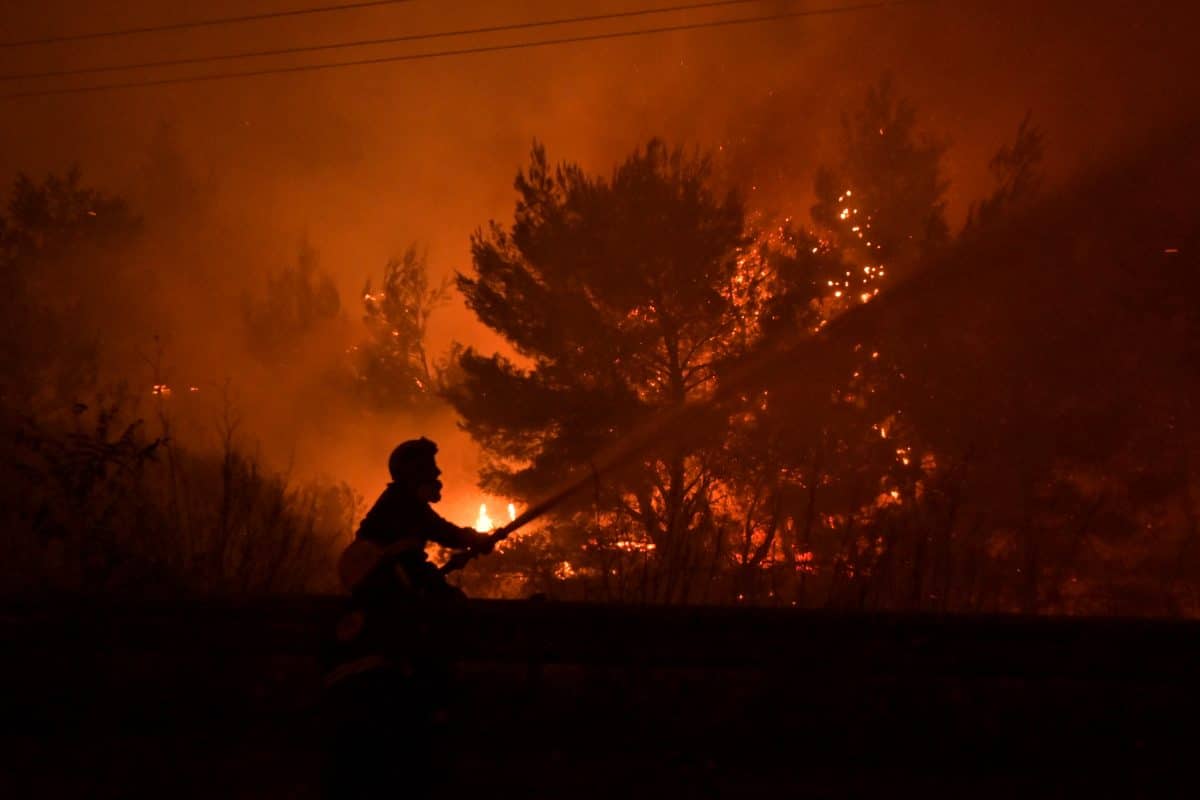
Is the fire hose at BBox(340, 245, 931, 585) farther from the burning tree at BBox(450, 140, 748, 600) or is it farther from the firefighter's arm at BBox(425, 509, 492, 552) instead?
the firefighter's arm at BBox(425, 509, 492, 552)

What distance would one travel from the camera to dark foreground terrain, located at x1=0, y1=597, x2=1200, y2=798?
13.7 ft

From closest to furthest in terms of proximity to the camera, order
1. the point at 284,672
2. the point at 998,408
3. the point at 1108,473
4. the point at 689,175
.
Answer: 1. the point at 284,672
2. the point at 1108,473
3. the point at 998,408
4. the point at 689,175

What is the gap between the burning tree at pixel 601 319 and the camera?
18.7 m

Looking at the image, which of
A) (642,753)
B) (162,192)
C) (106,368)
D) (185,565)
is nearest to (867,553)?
(642,753)

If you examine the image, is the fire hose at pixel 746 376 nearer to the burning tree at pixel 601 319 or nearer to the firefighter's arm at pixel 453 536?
the burning tree at pixel 601 319

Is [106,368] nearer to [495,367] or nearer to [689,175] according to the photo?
[495,367]

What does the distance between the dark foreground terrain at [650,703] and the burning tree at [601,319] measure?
12950 mm

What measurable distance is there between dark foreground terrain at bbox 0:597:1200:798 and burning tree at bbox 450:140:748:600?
1295cm

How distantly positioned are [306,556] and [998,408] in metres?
12.7

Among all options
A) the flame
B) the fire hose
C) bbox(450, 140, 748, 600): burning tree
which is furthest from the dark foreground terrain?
the flame

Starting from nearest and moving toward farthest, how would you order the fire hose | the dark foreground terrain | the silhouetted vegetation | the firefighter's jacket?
the firefighter's jacket, the dark foreground terrain, the silhouetted vegetation, the fire hose

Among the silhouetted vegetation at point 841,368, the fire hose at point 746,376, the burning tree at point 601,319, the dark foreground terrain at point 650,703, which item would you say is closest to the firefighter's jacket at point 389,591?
the dark foreground terrain at point 650,703

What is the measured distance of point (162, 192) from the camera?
44.3 m

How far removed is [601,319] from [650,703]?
49.7ft
